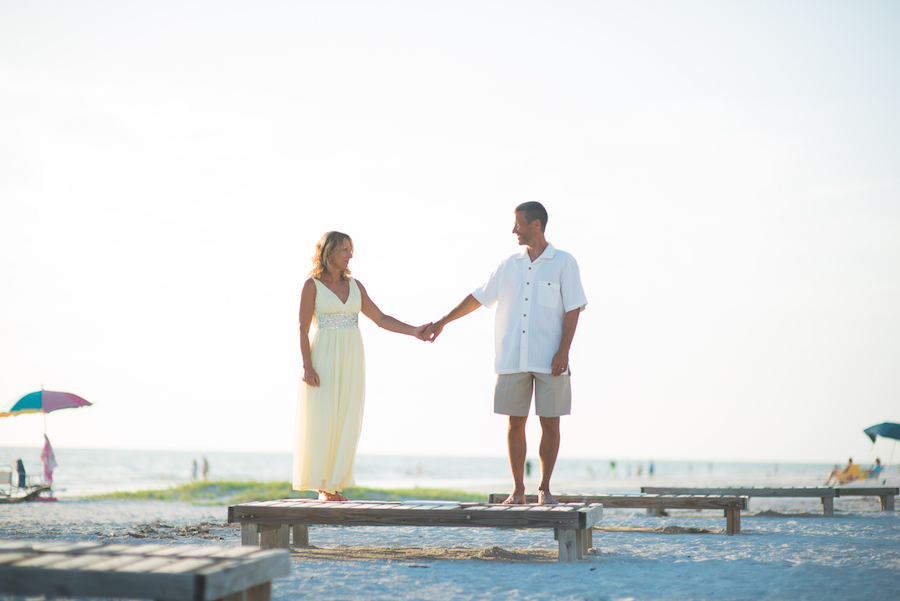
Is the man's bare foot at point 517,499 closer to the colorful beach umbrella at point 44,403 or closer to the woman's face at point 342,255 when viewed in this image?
the woman's face at point 342,255

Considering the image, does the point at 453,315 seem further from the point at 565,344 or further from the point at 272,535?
the point at 272,535

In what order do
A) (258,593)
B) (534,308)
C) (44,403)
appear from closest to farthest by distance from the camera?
(258,593), (534,308), (44,403)

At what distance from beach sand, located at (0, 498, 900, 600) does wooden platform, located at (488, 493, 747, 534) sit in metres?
0.22

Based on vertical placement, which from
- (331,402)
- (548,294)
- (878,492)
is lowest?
(878,492)

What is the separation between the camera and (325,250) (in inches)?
247

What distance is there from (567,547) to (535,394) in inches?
47.2

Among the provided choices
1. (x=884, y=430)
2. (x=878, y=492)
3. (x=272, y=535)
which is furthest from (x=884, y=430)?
(x=272, y=535)

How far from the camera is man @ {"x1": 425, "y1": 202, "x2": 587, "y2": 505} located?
→ 567 cm

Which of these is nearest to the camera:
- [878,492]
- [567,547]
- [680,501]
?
[567,547]

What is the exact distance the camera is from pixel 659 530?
834 cm

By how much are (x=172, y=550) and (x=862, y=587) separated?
3.71 metres

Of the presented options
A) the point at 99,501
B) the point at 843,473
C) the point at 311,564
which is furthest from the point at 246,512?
the point at 843,473

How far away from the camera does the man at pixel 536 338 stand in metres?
5.67

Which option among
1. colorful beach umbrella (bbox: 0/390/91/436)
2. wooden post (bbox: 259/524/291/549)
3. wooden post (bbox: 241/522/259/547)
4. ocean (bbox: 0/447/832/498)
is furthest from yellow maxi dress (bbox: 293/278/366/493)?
ocean (bbox: 0/447/832/498)
